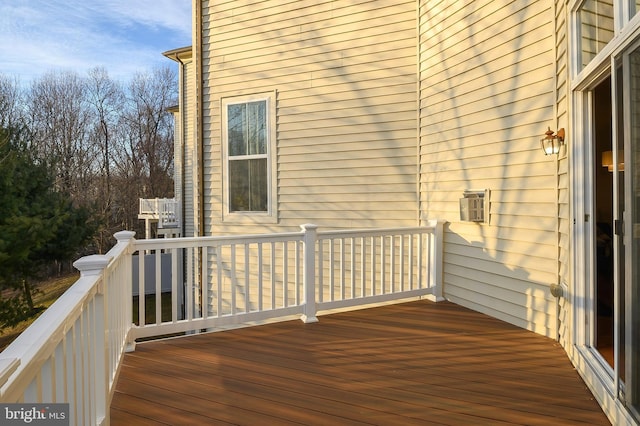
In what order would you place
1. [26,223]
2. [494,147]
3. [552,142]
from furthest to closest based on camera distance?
[26,223] < [494,147] < [552,142]

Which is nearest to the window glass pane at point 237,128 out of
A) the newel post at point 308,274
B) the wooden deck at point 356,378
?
the newel post at point 308,274

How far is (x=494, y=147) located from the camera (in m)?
4.39

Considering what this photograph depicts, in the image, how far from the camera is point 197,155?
277 inches

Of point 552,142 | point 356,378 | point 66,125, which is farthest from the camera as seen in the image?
point 66,125

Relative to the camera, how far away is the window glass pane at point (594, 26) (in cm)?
256

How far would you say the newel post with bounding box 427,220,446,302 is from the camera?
5.20 m

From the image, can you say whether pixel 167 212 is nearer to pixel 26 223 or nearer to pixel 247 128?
pixel 26 223

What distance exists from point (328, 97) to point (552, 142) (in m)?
3.24

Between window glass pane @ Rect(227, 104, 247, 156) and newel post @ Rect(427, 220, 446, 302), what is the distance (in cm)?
303

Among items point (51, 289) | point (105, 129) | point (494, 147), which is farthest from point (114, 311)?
point (105, 129)

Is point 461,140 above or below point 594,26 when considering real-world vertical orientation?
below

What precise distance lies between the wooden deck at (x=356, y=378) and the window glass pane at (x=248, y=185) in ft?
8.75

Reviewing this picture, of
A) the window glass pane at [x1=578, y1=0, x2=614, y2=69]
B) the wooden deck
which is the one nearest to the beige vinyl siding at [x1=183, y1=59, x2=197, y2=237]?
the wooden deck

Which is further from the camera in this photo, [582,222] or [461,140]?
[461,140]
